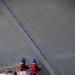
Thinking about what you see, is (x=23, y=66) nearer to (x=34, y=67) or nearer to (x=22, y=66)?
(x=22, y=66)

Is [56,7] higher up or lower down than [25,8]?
lower down

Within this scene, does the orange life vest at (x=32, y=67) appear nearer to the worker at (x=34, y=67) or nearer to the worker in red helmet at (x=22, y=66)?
the worker at (x=34, y=67)

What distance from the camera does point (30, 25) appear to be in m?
2.72

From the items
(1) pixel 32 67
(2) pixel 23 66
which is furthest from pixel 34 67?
(2) pixel 23 66

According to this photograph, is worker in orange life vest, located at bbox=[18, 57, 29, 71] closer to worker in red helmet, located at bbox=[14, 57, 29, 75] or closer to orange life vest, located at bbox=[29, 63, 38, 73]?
worker in red helmet, located at bbox=[14, 57, 29, 75]

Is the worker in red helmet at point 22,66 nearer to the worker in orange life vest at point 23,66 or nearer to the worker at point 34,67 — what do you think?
the worker in orange life vest at point 23,66

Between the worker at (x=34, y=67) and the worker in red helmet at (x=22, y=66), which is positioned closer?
the worker at (x=34, y=67)

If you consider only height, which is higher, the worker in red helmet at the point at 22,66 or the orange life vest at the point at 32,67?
the worker in red helmet at the point at 22,66

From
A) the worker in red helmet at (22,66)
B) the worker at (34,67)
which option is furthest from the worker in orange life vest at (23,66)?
the worker at (34,67)

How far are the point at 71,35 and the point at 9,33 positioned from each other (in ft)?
3.23

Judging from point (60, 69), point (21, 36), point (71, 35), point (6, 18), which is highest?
point (6, 18)

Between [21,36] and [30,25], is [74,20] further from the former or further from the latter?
[21,36]

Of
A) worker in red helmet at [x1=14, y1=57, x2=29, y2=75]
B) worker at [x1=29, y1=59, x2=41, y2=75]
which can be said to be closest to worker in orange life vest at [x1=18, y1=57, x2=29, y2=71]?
worker in red helmet at [x1=14, y1=57, x2=29, y2=75]

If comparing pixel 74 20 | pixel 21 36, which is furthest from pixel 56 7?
pixel 21 36
